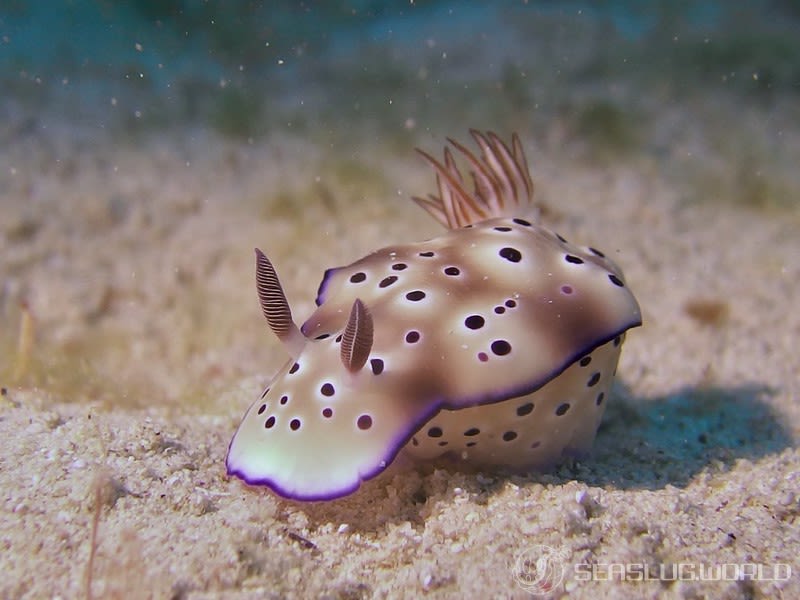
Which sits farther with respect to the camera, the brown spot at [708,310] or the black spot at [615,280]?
the brown spot at [708,310]

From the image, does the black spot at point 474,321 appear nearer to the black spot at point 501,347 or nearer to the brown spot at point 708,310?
the black spot at point 501,347

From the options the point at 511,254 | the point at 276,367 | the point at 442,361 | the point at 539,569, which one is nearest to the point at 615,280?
the point at 511,254

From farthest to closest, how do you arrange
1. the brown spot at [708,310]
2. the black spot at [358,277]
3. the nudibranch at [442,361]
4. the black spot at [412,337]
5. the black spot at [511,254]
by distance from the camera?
the brown spot at [708,310]
the black spot at [358,277]
the black spot at [511,254]
the black spot at [412,337]
the nudibranch at [442,361]

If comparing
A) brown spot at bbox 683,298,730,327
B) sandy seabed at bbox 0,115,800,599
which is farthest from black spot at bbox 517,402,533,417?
brown spot at bbox 683,298,730,327

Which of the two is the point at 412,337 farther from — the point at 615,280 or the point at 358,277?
the point at 615,280

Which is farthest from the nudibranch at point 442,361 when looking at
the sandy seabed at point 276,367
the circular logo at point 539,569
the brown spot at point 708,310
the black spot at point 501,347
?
the brown spot at point 708,310

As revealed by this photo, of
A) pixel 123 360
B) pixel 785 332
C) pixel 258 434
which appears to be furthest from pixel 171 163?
pixel 785 332

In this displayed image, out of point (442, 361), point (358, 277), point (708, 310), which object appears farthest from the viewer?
point (708, 310)
